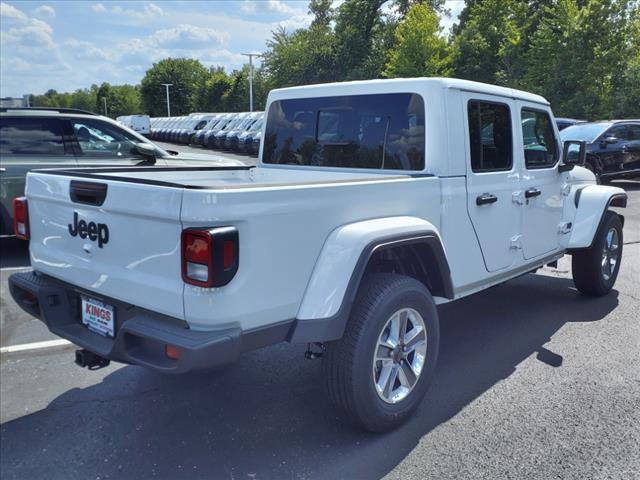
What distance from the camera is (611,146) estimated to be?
1284cm

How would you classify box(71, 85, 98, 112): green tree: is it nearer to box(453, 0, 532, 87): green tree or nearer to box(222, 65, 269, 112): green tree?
box(222, 65, 269, 112): green tree

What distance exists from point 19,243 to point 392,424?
22.4 feet

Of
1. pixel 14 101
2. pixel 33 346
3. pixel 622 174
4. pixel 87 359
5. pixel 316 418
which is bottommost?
pixel 316 418

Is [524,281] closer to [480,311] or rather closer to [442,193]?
[480,311]

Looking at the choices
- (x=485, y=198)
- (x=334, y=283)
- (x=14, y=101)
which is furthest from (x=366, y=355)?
(x=14, y=101)

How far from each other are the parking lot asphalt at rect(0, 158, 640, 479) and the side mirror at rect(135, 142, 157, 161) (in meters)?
3.55

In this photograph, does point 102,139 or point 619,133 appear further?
point 619,133

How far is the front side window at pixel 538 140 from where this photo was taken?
14.7 ft

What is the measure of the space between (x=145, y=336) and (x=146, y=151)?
5.66 m

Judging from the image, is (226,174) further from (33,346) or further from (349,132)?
(33,346)

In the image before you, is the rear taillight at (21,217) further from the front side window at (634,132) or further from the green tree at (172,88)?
the green tree at (172,88)

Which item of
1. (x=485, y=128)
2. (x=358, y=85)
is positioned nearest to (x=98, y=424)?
(x=358, y=85)

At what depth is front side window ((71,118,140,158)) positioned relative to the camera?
738 centimetres

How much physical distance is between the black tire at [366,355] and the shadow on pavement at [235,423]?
0.17 meters
